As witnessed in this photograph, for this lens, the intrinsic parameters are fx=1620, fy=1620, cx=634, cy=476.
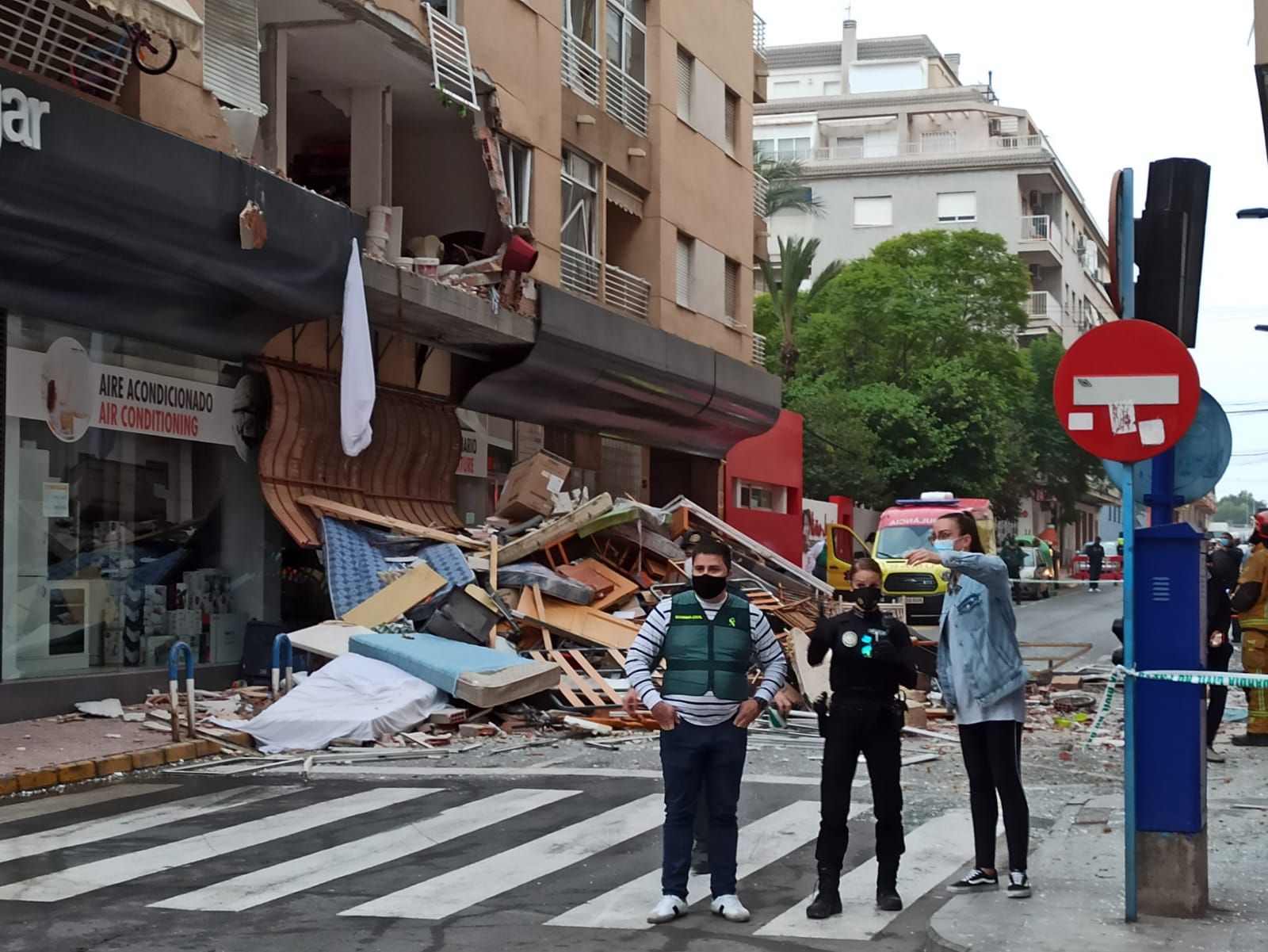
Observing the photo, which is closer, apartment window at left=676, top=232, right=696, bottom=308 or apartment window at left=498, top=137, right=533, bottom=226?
apartment window at left=498, top=137, right=533, bottom=226

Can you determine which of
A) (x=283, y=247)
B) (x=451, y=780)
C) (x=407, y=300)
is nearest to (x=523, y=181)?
(x=407, y=300)

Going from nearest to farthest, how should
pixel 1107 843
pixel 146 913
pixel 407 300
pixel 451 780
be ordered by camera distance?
pixel 146 913 → pixel 1107 843 → pixel 451 780 → pixel 407 300

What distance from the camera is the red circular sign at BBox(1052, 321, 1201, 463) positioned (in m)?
6.71

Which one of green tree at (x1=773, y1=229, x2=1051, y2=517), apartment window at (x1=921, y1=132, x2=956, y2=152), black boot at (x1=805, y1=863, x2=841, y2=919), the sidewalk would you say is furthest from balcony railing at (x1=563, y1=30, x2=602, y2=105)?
apartment window at (x1=921, y1=132, x2=956, y2=152)

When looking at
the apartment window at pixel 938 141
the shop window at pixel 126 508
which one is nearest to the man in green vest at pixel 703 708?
the shop window at pixel 126 508

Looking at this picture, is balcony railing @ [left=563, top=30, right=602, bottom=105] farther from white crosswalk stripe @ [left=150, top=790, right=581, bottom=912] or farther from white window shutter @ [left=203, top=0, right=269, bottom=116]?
white crosswalk stripe @ [left=150, top=790, right=581, bottom=912]

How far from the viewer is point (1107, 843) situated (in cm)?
858

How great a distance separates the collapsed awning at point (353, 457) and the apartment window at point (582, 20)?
24.4 feet

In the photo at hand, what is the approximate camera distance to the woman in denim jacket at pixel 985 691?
7.42 m

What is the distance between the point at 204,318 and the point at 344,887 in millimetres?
9939

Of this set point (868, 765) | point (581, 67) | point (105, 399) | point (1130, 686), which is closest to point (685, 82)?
point (581, 67)

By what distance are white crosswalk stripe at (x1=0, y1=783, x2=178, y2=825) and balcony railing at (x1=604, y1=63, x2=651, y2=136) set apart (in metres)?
17.9

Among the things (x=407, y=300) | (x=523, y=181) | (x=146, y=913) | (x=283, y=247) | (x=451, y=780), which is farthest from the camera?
(x=523, y=181)

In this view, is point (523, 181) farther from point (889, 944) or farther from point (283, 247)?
point (889, 944)
